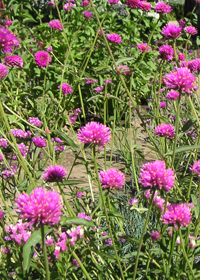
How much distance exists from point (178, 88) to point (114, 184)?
0.35 m

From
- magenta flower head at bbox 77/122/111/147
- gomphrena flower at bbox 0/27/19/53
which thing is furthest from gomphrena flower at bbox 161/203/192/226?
gomphrena flower at bbox 0/27/19/53

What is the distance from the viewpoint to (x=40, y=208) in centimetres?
84

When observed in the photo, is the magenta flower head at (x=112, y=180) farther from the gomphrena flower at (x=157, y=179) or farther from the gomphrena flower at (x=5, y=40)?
the gomphrena flower at (x=5, y=40)

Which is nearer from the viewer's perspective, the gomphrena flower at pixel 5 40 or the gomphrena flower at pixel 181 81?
the gomphrena flower at pixel 181 81

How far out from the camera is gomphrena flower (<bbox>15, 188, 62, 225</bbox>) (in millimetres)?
831

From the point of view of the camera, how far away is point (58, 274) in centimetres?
124

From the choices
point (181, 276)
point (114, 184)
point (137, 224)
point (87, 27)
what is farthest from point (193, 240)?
point (87, 27)

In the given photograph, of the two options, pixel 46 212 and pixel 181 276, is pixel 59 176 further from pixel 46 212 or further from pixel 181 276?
pixel 181 276

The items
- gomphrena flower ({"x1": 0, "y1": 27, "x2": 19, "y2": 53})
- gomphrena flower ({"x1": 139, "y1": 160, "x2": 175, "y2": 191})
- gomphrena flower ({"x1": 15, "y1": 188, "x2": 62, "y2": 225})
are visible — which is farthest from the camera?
gomphrena flower ({"x1": 0, "y1": 27, "x2": 19, "y2": 53})

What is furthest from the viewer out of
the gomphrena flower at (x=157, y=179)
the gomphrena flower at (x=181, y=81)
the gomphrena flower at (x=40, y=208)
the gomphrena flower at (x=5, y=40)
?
the gomphrena flower at (x=5, y=40)

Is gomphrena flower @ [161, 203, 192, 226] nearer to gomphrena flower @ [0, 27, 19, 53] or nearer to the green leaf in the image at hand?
the green leaf

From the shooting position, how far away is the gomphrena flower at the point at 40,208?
0.83 m

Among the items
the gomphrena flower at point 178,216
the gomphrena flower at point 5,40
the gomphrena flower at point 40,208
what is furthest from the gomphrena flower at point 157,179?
the gomphrena flower at point 5,40

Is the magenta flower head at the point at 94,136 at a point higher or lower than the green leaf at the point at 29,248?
higher
